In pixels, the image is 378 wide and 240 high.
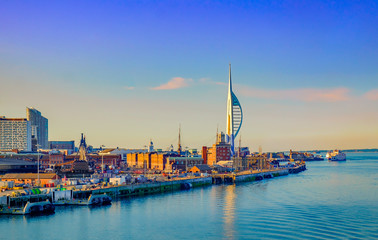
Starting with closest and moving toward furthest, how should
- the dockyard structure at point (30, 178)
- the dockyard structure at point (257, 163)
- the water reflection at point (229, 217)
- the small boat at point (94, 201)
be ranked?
the water reflection at point (229, 217)
the small boat at point (94, 201)
the dockyard structure at point (30, 178)
the dockyard structure at point (257, 163)

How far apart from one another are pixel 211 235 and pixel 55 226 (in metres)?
16.3

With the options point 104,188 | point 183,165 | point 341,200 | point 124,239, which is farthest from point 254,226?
point 183,165

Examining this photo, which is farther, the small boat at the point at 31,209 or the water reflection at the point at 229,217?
the small boat at the point at 31,209

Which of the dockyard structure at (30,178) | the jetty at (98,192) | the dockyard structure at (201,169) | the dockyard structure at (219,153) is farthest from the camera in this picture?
the dockyard structure at (219,153)

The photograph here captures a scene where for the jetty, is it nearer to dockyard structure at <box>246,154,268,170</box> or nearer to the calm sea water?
the calm sea water

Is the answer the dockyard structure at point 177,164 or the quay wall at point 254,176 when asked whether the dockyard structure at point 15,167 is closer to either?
the dockyard structure at point 177,164

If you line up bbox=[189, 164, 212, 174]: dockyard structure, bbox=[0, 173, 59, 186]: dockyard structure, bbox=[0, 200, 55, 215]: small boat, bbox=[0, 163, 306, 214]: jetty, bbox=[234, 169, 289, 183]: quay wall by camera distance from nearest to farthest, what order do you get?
bbox=[0, 200, 55, 215]: small boat
bbox=[0, 163, 306, 214]: jetty
bbox=[0, 173, 59, 186]: dockyard structure
bbox=[234, 169, 289, 183]: quay wall
bbox=[189, 164, 212, 174]: dockyard structure

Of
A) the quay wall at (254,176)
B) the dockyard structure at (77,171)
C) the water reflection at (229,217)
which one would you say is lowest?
the quay wall at (254,176)

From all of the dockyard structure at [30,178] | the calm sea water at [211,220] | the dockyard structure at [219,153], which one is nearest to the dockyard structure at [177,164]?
the dockyard structure at [219,153]

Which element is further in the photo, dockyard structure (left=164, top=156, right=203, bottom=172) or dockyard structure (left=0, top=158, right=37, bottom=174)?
dockyard structure (left=164, top=156, right=203, bottom=172)

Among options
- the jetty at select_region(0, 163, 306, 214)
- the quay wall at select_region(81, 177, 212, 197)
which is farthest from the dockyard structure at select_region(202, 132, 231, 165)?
the quay wall at select_region(81, 177, 212, 197)

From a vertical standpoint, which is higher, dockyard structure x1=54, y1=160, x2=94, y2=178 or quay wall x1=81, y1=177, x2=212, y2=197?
dockyard structure x1=54, y1=160, x2=94, y2=178

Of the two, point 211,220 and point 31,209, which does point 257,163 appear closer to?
point 211,220

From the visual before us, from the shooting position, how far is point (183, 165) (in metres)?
132
